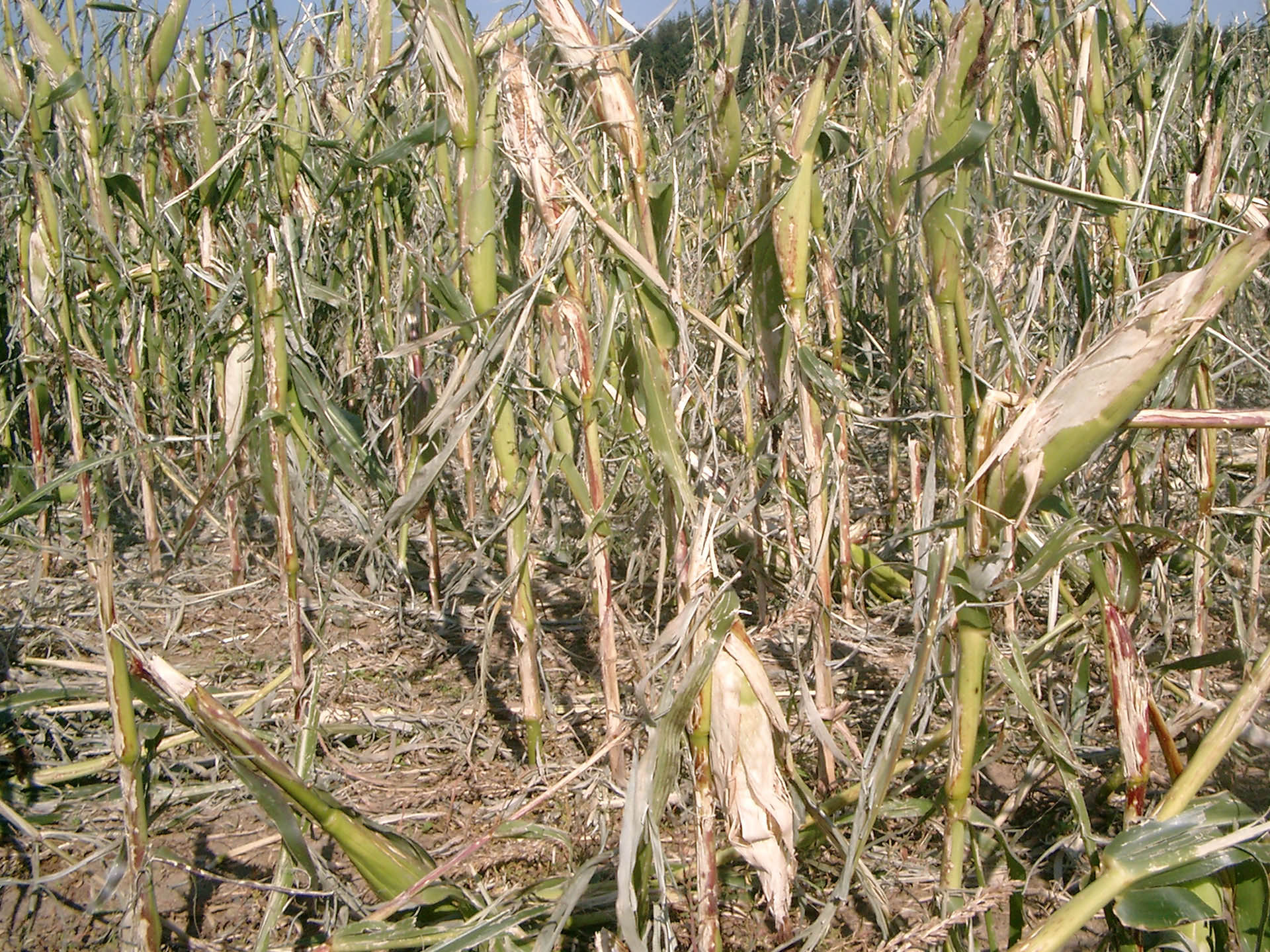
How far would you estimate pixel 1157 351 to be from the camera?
672 mm

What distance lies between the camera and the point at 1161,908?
76 cm

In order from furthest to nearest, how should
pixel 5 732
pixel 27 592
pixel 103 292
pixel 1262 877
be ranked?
1. pixel 103 292
2. pixel 27 592
3. pixel 5 732
4. pixel 1262 877

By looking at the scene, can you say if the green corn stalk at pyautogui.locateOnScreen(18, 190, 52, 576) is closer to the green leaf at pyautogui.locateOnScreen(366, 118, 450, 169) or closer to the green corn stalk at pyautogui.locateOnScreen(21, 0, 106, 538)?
the green corn stalk at pyautogui.locateOnScreen(21, 0, 106, 538)

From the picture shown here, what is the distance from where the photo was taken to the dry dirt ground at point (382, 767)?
3.66 feet

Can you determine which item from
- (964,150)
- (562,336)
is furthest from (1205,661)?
(562,336)

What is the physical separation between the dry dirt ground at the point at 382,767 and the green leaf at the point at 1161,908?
95 millimetres

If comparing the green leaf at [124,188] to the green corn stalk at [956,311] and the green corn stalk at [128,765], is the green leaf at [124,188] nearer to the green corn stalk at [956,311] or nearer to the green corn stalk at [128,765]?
the green corn stalk at [128,765]

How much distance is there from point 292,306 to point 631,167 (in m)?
0.99

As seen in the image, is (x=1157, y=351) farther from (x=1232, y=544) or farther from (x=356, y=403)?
(x=356, y=403)

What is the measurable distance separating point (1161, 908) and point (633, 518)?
1.30 meters

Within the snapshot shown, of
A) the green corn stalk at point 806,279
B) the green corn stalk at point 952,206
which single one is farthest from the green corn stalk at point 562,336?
the green corn stalk at point 952,206

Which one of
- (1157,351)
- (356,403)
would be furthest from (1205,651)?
(356,403)

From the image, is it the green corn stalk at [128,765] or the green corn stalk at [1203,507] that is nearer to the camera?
the green corn stalk at [128,765]

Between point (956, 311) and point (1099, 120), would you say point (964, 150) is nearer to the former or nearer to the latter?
point (956, 311)
